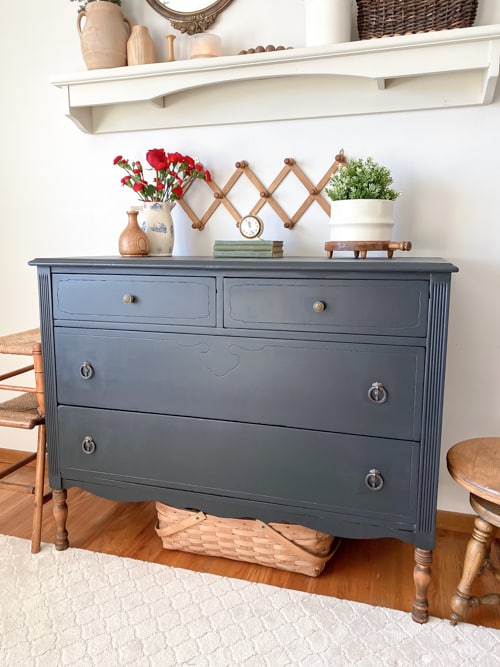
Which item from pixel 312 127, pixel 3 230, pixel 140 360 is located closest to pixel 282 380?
pixel 140 360

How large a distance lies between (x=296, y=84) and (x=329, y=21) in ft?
0.86

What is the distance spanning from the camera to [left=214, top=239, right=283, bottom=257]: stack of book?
1814mm

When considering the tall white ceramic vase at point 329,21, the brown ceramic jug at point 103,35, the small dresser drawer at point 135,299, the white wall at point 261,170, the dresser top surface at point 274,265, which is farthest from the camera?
the brown ceramic jug at point 103,35

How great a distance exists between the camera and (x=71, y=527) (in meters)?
2.17

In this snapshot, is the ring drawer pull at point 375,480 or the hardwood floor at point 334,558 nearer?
the ring drawer pull at point 375,480

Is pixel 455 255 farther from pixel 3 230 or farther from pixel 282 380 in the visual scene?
pixel 3 230

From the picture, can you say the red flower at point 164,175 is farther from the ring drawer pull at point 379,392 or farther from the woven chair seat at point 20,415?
the ring drawer pull at point 379,392

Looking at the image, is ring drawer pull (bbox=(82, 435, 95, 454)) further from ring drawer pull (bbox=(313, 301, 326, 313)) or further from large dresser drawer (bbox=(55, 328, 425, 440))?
ring drawer pull (bbox=(313, 301, 326, 313))

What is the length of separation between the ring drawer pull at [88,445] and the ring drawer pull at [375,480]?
947 mm

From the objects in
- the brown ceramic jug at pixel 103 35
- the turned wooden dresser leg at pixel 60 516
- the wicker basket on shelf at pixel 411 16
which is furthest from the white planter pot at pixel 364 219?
the turned wooden dresser leg at pixel 60 516

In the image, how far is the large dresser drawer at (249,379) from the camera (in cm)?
155

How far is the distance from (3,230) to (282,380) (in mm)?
1696

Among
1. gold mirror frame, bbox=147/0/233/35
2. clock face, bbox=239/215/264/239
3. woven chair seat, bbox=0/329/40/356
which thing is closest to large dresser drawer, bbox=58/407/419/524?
woven chair seat, bbox=0/329/40/356

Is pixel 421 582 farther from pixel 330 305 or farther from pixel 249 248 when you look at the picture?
pixel 249 248
